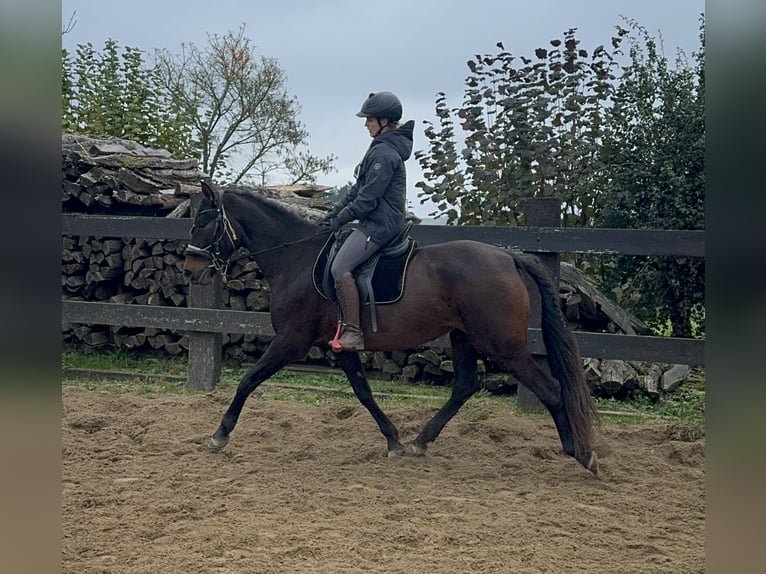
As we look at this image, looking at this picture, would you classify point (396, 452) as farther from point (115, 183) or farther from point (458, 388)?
point (115, 183)

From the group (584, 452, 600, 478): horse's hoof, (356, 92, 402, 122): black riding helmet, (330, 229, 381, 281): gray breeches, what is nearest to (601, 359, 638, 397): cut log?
(584, 452, 600, 478): horse's hoof

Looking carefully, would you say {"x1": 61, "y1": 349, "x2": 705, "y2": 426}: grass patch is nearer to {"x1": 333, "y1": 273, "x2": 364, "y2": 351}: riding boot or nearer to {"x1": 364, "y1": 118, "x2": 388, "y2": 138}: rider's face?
{"x1": 333, "y1": 273, "x2": 364, "y2": 351}: riding boot

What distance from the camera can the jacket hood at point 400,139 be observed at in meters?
5.50

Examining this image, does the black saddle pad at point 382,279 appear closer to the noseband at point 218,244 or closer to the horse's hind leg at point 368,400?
the horse's hind leg at point 368,400

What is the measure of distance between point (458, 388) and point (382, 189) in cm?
154

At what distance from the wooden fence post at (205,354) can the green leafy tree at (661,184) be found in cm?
423

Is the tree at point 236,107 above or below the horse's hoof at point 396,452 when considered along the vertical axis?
above

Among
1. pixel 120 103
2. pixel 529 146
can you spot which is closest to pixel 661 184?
pixel 529 146

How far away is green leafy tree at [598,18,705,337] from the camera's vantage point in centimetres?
777

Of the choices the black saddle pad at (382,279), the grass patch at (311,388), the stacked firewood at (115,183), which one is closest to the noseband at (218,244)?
the black saddle pad at (382,279)

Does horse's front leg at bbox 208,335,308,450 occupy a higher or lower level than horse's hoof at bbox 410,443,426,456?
higher

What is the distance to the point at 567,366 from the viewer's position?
205 inches

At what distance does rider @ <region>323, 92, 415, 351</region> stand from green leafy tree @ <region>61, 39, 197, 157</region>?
27.0 feet

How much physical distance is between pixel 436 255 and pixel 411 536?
87.0 inches
